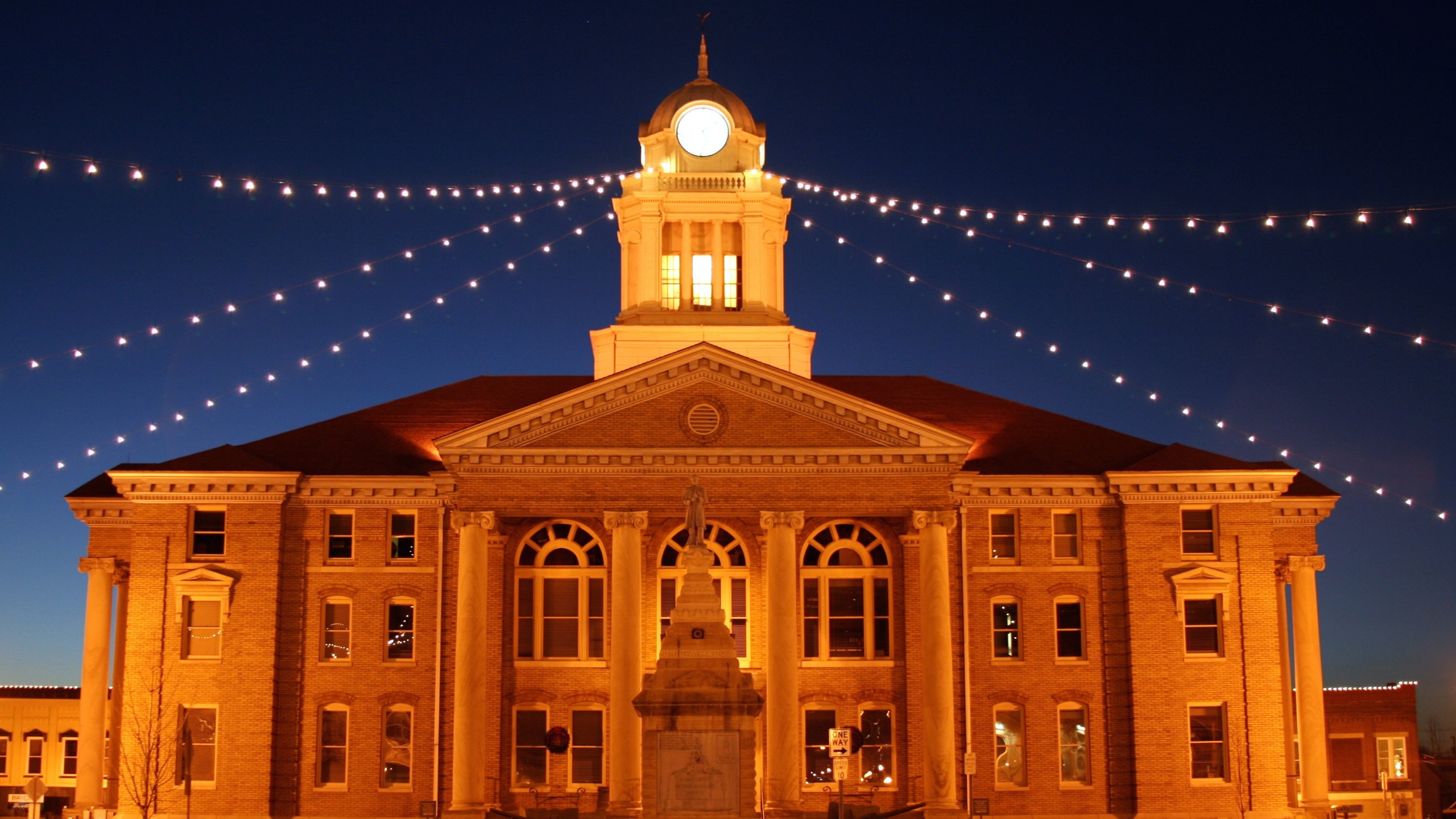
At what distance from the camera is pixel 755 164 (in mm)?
51562

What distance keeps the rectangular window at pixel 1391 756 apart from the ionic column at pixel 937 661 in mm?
17289

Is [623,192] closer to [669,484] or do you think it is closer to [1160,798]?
[669,484]

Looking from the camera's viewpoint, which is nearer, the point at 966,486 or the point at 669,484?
the point at 669,484

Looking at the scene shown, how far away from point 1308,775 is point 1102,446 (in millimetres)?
10005

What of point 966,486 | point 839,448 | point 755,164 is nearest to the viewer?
point 839,448

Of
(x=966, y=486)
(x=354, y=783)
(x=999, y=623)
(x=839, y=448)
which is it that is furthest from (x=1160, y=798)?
(x=354, y=783)

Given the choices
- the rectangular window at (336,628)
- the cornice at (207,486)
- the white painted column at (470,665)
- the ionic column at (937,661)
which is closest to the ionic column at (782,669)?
the ionic column at (937,661)

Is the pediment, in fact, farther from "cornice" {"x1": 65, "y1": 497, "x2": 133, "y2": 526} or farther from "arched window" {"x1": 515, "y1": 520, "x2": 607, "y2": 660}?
"cornice" {"x1": 65, "y1": 497, "x2": 133, "y2": 526}

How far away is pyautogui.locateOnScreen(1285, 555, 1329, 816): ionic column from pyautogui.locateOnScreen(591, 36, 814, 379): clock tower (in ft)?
51.5

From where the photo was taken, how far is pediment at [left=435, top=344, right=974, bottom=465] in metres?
40.2

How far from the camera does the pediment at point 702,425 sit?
132 ft

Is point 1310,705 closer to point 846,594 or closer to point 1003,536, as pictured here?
point 1003,536

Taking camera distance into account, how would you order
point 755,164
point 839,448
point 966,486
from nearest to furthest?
point 839,448
point 966,486
point 755,164

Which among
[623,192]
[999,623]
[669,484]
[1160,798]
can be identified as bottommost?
[1160,798]
